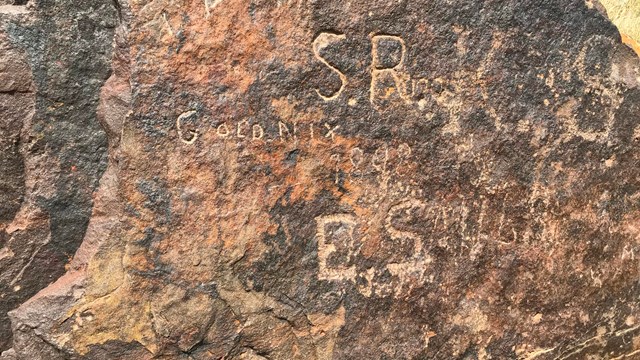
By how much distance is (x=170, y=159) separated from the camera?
2084 mm

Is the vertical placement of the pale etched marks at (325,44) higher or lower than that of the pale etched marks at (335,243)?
higher

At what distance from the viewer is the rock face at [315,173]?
82.4 inches

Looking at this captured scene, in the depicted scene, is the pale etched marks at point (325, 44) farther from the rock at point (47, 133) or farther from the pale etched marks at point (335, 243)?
the rock at point (47, 133)

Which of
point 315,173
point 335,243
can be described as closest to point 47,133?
point 315,173

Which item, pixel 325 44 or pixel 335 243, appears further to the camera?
pixel 335 243

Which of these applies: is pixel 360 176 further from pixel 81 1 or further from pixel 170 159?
pixel 81 1

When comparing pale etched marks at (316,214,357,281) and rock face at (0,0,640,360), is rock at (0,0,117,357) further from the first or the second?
pale etched marks at (316,214,357,281)

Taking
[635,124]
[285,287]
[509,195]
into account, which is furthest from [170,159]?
[635,124]

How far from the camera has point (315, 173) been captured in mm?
2230

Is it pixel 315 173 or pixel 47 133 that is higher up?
pixel 47 133

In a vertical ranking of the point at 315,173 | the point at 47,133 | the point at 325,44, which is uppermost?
the point at 325,44

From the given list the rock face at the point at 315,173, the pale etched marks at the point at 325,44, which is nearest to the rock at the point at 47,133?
the rock face at the point at 315,173

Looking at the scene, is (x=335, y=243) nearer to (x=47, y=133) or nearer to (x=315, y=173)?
(x=315, y=173)

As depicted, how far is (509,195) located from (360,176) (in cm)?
49
